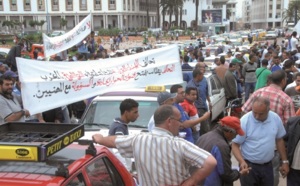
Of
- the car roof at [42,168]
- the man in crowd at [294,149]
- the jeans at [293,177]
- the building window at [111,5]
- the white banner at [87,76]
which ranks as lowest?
the jeans at [293,177]

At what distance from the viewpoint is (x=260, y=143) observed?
4.77 metres

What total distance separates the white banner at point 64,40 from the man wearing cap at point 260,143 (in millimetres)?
5573

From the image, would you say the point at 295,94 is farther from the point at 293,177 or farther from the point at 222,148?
the point at 222,148

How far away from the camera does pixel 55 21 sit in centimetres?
9300

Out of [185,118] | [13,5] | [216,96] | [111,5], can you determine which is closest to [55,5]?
[13,5]

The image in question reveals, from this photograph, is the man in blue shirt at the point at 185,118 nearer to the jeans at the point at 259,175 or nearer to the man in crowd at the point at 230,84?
the jeans at the point at 259,175

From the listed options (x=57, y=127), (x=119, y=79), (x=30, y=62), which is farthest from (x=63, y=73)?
(x=57, y=127)

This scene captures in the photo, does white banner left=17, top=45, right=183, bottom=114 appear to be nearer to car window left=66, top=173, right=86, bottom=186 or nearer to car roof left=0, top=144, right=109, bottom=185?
car roof left=0, top=144, right=109, bottom=185

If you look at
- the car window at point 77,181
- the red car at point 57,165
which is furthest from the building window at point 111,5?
the car window at point 77,181

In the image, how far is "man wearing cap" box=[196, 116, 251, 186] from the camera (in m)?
4.01

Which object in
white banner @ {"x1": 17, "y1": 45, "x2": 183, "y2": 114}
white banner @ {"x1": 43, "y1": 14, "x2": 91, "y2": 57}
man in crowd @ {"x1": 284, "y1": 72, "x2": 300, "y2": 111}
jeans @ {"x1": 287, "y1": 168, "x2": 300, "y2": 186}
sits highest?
white banner @ {"x1": 43, "y1": 14, "x2": 91, "y2": 57}

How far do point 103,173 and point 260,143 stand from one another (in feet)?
6.92

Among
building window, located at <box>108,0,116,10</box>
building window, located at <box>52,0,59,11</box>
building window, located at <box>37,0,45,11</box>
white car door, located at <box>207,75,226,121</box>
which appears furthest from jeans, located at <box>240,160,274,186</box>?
building window, located at <box>52,0,59,11</box>

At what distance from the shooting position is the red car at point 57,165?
274 cm
